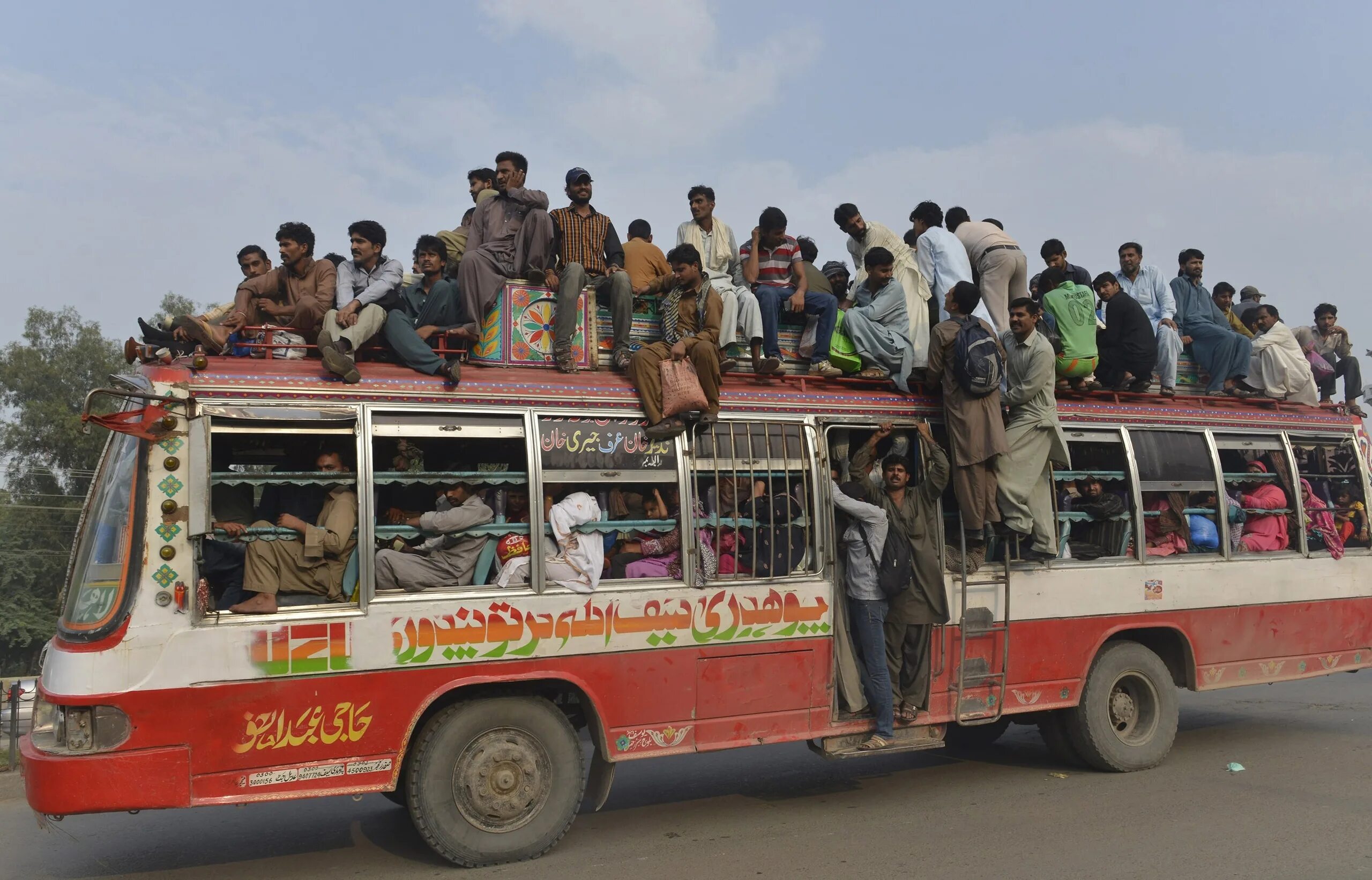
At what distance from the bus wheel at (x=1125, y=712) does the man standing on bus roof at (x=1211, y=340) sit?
2.52 meters

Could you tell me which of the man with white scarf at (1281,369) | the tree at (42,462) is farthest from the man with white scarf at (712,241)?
the tree at (42,462)

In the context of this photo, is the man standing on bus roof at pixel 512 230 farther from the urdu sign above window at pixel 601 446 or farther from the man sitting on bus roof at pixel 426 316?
the urdu sign above window at pixel 601 446

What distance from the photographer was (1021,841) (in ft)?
18.5

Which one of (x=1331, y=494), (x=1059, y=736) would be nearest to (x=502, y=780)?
(x=1059, y=736)

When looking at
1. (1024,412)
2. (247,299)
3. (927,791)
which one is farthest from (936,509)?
(247,299)

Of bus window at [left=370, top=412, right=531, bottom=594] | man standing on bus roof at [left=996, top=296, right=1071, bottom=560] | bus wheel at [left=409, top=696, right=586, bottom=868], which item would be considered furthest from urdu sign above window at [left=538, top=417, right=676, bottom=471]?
man standing on bus roof at [left=996, top=296, right=1071, bottom=560]

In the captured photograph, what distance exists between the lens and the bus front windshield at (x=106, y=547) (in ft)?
15.2

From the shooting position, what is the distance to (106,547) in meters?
4.80

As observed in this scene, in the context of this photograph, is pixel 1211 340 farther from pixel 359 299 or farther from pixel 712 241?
pixel 359 299

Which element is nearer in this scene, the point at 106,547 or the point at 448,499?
the point at 106,547

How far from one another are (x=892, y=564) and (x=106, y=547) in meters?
4.15

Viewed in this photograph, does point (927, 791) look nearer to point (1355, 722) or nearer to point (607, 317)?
point (607, 317)

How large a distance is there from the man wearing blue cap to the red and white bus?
33 centimetres

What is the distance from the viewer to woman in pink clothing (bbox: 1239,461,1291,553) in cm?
812
